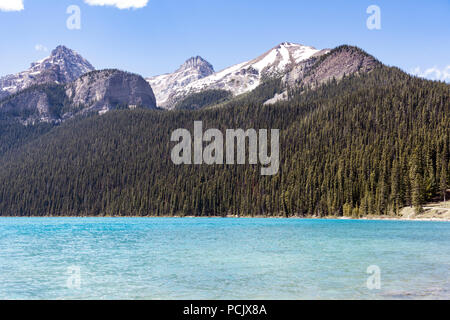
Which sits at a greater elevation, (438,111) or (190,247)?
(438,111)

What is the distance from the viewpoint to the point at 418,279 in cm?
2817

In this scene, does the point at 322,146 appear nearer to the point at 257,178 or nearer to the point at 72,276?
the point at 257,178

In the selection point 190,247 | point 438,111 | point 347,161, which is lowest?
point 190,247

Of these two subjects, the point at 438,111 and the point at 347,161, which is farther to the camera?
the point at 438,111

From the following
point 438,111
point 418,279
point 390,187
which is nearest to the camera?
point 418,279

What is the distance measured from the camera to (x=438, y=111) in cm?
17250

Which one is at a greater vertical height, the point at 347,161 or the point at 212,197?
the point at 347,161
